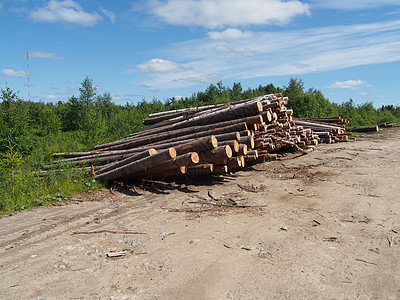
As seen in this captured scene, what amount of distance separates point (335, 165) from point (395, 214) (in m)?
4.63

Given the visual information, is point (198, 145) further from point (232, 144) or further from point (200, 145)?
point (232, 144)

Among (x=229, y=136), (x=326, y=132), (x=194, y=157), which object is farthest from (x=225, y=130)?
(x=326, y=132)

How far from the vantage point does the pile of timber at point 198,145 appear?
7.22m

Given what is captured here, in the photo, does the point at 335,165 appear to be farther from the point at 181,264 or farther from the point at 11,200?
the point at 11,200

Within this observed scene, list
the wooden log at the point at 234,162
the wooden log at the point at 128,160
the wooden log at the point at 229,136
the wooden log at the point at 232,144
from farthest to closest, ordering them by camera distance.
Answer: the wooden log at the point at 234,162 → the wooden log at the point at 229,136 → the wooden log at the point at 232,144 → the wooden log at the point at 128,160

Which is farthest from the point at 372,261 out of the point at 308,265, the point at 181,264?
the point at 181,264

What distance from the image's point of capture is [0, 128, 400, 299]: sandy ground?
3262mm

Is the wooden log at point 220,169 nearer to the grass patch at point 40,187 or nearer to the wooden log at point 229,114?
the wooden log at point 229,114

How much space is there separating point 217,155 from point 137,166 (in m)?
2.07

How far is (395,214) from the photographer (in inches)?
209

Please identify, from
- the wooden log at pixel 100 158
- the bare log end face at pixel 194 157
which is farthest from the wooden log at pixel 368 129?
the wooden log at pixel 100 158

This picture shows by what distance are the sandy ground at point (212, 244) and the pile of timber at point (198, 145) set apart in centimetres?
67

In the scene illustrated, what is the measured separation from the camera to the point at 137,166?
7379 mm

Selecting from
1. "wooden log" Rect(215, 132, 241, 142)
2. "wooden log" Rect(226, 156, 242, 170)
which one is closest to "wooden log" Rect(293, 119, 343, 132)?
"wooden log" Rect(226, 156, 242, 170)
